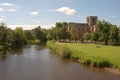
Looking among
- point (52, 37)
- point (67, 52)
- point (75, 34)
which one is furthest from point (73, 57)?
point (52, 37)

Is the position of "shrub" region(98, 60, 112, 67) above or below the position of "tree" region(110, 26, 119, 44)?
below

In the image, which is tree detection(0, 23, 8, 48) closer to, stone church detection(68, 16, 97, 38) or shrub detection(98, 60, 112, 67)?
shrub detection(98, 60, 112, 67)

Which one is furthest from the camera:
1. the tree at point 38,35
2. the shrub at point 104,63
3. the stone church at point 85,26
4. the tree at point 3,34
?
the tree at point 38,35

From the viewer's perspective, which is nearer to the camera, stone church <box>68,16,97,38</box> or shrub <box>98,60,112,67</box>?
shrub <box>98,60,112,67</box>

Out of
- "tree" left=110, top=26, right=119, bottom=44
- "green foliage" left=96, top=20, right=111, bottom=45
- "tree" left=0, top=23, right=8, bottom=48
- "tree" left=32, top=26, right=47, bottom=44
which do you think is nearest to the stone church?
"tree" left=32, top=26, right=47, bottom=44

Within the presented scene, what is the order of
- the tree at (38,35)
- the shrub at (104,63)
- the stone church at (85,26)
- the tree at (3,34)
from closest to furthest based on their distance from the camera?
the shrub at (104,63)
the tree at (3,34)
the stone church at (85,26)
the tree at (38,35)

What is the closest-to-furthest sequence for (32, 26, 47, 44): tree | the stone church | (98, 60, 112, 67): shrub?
(98, 60, 112, 67): shrub < the stone church < (32, 26, 47, 44): tree

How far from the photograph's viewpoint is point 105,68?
4162cm

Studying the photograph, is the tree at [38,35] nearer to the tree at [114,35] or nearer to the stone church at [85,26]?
the stone church at [85,26]

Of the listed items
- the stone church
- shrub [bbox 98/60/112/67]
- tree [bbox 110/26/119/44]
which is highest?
the stone church

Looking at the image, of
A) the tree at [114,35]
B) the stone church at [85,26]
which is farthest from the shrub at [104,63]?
the stone church at [85,26]

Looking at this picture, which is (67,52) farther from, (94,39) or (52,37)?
(52,37)

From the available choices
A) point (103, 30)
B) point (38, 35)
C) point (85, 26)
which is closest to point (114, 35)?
point (103, 30)

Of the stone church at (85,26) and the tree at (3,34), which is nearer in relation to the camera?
the tree at (3,34)
